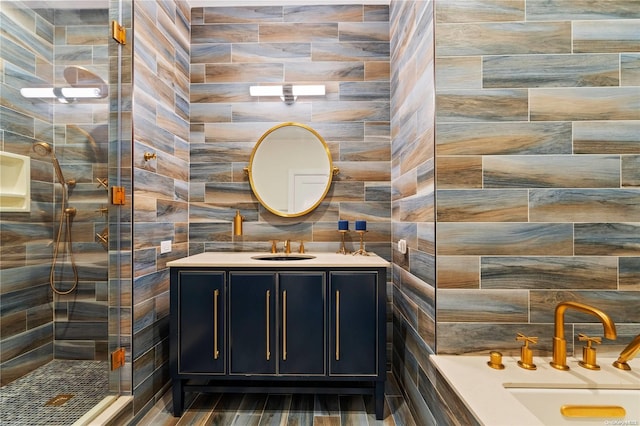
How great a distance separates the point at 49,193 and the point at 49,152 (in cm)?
19

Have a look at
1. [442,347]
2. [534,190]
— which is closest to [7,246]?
[442,347]

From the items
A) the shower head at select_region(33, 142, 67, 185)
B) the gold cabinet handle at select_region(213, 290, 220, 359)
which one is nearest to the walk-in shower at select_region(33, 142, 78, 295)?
the shower head at select_region(33, 142, 67, 185)

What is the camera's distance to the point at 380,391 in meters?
1.99

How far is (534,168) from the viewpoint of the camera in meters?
1.54

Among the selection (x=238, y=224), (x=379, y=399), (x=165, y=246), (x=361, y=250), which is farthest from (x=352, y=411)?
(x=165, y=246)

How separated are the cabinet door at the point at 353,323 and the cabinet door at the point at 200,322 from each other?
685mm

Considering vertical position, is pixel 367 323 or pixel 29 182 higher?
pixel 29 182

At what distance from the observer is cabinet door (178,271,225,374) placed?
6.58 feet

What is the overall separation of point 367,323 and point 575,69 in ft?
5.53

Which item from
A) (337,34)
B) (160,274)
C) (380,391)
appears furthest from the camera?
(337,34)

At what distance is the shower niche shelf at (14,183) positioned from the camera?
1.36 metres

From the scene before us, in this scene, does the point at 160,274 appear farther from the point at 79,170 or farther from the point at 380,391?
the point at 380,391

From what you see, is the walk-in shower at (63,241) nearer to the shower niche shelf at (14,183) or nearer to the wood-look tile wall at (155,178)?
the shower niche shelf at (14,183)

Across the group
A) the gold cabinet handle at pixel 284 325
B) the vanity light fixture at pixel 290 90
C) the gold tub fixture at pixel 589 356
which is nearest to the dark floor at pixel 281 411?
the gold cabinet handle at pixel 284 325
